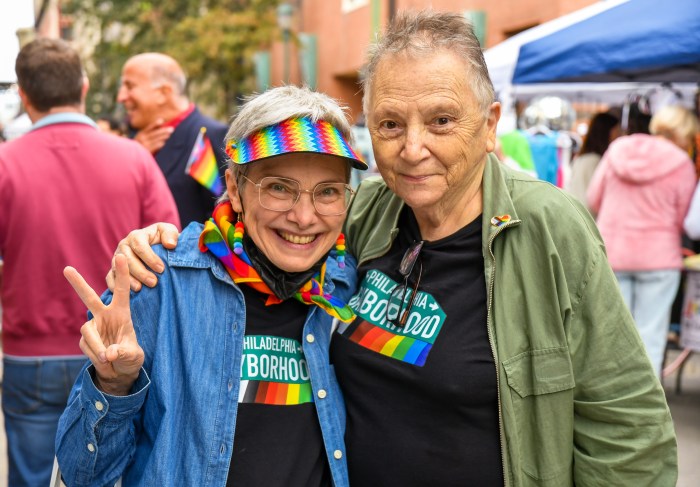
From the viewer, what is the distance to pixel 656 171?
6281 millimetres

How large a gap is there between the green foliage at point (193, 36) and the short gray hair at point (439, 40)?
17624 millimetres

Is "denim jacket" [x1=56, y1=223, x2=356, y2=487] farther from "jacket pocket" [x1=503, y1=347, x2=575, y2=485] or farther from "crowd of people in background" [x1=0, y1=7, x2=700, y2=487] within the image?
"jacket pocket" [x1=503, y1=347, x2=575, y2=485]

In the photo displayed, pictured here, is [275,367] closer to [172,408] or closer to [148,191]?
[172,408]

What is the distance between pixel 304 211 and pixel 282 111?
0.86 feet

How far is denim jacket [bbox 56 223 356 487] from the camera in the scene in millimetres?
2027

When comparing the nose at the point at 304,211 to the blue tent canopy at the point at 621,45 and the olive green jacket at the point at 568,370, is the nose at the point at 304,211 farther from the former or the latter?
the blue tent canopy at the point at 621,45

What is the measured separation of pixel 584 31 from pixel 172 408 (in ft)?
16.2

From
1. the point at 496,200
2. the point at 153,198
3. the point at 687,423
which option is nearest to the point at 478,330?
the point at 496,200

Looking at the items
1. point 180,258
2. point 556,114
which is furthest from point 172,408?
point 556,114

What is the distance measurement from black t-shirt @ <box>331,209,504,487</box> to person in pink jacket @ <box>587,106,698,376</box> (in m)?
4.47

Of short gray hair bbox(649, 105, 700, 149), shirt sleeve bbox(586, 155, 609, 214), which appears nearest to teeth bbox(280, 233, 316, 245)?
shirt sleeve bbox(586, 155, 609, 214)

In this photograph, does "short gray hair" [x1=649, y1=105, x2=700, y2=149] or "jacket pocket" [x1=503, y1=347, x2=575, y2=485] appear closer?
"jacket pocket" [x1=503, y1=347, x2=575, y2=485]

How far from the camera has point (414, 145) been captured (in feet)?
7.00

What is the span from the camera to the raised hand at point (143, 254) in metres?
2.09
